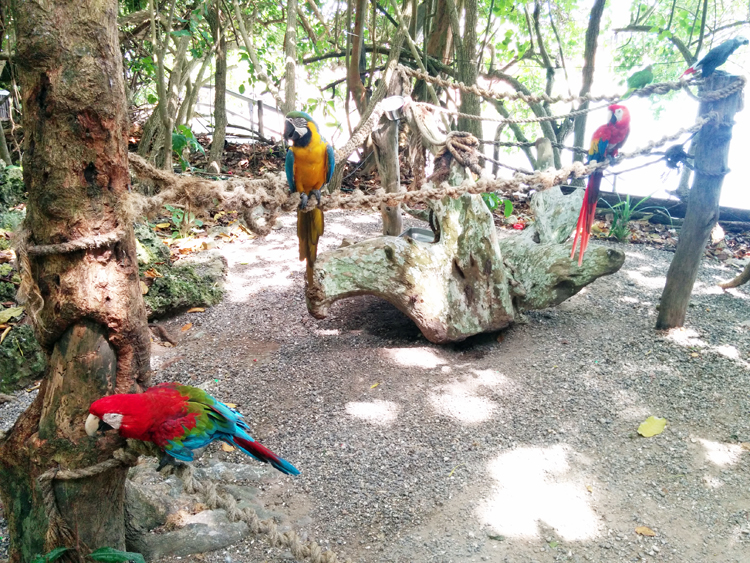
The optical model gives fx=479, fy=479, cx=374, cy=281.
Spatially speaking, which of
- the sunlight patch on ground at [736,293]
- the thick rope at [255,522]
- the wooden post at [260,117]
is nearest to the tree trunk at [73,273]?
the thick rope at [255,522]

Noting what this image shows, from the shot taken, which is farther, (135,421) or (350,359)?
(350,359)

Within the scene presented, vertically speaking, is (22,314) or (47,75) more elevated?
(47,75)

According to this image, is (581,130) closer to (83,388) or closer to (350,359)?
(350,359)

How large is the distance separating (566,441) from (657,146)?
58.4 inches

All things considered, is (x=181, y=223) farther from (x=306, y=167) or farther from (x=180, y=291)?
(x=306, y=167)

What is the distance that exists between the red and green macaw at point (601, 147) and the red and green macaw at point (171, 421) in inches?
85.2

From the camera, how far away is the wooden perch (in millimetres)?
2771

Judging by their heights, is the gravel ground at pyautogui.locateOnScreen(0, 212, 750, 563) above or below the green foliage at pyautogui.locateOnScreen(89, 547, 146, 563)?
below

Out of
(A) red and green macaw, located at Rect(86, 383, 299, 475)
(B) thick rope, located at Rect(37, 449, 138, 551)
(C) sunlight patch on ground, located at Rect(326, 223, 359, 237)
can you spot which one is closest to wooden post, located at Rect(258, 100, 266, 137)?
Result: (C) sunlight patch on ground, located at Rect(326, 223, 359, 237)

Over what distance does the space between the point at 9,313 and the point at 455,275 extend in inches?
101

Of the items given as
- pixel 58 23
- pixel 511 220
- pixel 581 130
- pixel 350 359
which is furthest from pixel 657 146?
pixel 581 130

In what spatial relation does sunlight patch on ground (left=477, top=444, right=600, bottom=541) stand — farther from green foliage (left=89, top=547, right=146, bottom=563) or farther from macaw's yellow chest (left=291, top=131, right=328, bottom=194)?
macaw's yellow chest (left=291, top=131, right=328, bottom=194)

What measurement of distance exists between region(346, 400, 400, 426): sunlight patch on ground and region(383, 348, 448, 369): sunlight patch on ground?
355mm

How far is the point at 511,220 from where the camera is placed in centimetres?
528
